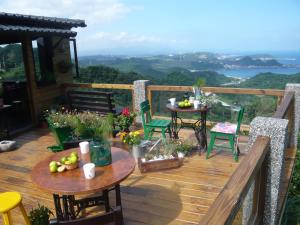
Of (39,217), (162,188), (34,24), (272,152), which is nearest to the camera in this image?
(272,152)

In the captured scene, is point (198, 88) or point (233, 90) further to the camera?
point (233, 90)

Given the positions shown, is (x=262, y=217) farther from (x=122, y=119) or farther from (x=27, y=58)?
(x=27, y=58)

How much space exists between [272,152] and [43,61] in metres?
6.50

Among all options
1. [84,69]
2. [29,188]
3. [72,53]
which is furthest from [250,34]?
[29,188]

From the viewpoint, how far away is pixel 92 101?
6590mm

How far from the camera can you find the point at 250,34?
50.8 meters

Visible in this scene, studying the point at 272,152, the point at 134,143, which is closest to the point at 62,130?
the point at 134,143

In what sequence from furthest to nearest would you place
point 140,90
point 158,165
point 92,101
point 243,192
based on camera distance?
point 92,101
point 140,90
point 158,165
point 243,192

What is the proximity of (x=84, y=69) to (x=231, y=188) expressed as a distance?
12437mm

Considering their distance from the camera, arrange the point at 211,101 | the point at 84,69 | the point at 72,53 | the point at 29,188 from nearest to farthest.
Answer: the point at 29,188 < the point at 211,101 < the point at 72,53 < the point at 84,69

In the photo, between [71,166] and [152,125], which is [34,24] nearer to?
[152,125]

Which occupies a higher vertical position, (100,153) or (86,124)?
(100,153)

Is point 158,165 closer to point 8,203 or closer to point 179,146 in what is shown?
point 179,146

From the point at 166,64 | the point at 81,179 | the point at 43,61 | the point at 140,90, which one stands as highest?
the point at 43,61
